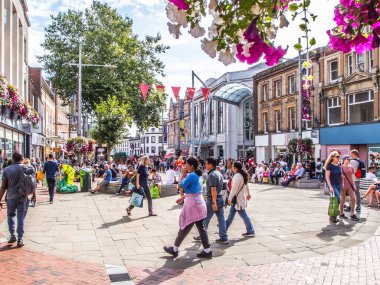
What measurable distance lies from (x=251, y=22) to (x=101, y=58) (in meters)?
33.8

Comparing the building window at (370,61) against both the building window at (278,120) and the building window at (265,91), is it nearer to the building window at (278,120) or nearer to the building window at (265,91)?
the building window at (278,120)

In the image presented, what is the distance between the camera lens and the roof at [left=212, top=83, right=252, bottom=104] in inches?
1511

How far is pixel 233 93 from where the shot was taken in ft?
134

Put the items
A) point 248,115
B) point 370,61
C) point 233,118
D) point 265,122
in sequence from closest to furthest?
point 370,61 → point 265,122 → point 248,115 → point 233,118

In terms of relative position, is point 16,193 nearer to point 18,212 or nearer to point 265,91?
point 18,212

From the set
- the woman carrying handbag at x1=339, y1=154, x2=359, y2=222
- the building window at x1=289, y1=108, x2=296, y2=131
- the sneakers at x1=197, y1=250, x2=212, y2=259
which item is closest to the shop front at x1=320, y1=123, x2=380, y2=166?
the building window at x1=289, y1=108, x2=296, y2=131

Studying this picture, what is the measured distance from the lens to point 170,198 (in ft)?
47.5

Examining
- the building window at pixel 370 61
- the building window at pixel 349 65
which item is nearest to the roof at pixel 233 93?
the building window at pixel 349 65

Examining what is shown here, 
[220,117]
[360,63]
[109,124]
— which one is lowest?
[109,124]

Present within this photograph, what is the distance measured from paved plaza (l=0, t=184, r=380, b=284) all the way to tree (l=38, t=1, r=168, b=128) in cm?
2504

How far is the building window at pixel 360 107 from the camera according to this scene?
23.9 metres

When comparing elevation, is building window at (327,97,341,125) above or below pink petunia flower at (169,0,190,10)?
above

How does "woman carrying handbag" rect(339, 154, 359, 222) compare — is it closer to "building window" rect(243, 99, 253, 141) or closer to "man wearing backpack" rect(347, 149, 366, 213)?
"man wearing backpack" rect(347, 149, 366, 213)

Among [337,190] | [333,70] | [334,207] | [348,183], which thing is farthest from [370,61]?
[334,207]
